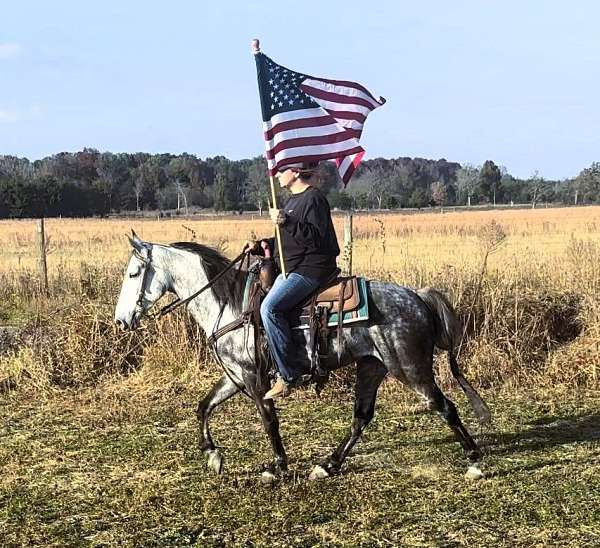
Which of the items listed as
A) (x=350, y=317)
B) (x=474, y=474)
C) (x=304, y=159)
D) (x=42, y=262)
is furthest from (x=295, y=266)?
(x=42, y=262)

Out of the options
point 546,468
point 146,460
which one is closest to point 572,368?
point 546,468

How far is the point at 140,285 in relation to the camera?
609cm

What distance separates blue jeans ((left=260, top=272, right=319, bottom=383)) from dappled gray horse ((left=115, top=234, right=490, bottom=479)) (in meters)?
0.20

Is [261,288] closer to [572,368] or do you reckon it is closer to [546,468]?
[546,468]

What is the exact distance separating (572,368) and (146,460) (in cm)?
528

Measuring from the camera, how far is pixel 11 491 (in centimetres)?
580

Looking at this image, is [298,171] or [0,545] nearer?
[0,545]

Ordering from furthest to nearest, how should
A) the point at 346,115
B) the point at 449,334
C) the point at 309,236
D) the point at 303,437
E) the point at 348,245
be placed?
the point at 348,245 → the point at 303,437 → the point at 346,115 → the point at 449,334 → the point at 309,236

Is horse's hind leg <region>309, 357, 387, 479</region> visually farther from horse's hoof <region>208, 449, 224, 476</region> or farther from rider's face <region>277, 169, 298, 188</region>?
rider's face <region>277, 169, 298, 188</region>

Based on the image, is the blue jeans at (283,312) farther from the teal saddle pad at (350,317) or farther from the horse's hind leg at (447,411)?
the horse's hind leg at (447,411)

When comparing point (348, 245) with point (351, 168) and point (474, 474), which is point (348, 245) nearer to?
point (351, 168)

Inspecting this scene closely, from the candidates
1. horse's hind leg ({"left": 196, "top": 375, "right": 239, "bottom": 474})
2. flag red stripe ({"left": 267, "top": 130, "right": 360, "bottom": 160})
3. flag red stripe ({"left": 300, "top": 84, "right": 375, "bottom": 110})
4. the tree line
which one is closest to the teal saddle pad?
horse's hind leg ({"left": 196, "top": 375, "right": 239, "bottom": 474})

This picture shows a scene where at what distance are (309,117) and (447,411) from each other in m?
2.61

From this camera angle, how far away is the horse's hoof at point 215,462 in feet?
19.9
